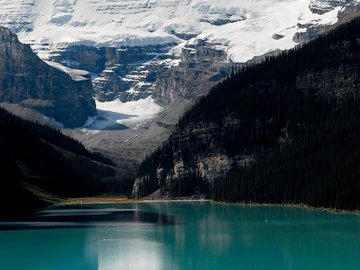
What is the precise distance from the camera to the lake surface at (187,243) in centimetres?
9906

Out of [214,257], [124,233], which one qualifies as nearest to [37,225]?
[124,233]

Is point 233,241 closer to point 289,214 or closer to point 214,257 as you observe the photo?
point 214,257

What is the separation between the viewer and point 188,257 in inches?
4114

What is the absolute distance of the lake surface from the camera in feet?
325

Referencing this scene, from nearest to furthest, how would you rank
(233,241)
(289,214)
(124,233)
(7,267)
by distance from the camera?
(7,267), (233,241), (124,233), (289,214)

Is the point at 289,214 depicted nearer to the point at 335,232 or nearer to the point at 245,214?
the point at 245,214

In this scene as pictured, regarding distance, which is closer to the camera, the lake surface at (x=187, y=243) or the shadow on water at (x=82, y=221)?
the lake surface at (x=187, y=243)

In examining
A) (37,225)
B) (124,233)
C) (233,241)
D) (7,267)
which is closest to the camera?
(7,267)

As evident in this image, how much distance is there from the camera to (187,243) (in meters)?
118

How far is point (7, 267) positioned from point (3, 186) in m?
89.4

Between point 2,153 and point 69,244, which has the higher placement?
point 2,153

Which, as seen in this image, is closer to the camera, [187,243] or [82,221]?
[187,243]

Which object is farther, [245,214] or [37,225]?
[245,214]

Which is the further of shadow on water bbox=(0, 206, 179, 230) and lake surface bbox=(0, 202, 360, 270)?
shadow on water bbox=(0, 206, 179, 230)
